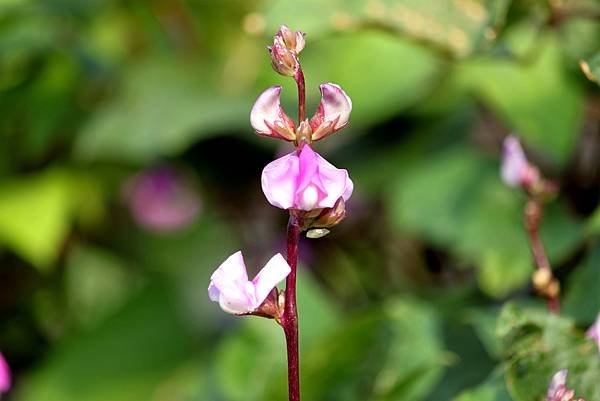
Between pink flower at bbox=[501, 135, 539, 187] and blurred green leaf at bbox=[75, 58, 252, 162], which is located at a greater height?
blurred green leaf at bbox=[75, 58, 252, 162]

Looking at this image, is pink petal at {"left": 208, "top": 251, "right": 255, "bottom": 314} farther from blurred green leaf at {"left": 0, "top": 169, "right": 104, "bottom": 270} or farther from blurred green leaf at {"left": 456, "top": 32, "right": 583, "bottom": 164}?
blurred green leaf at {"left": 0, "top": 169, "right": 104, "bottom": 270}

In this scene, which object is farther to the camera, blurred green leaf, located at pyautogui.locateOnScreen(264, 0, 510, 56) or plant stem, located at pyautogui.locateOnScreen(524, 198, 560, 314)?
blurred green leaf, located at pyautogui.locateOnScreen(264, 0, 510, 56)

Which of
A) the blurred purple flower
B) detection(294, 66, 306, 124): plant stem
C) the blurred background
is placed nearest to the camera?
detection(294, 66, 306, 124): plant stem

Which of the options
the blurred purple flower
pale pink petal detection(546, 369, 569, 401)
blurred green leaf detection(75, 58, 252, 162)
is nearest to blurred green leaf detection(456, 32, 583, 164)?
blurred green leaf detection(75, 58, 252, 162)

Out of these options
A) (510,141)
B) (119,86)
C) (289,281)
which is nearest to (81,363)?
(119,86)

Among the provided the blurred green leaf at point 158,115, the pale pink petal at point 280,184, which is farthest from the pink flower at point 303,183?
the blurred green leaf at point 158,115

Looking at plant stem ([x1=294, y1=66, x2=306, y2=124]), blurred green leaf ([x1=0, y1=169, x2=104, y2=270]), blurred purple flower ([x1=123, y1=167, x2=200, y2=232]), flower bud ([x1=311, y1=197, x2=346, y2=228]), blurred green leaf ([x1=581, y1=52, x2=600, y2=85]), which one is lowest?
flower bud ([x1=311, y1=197, x2=346, y2=228])

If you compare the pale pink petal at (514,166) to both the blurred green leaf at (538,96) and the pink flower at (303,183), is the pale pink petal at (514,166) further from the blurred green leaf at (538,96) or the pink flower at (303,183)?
the blurred green leaf at (538,96)

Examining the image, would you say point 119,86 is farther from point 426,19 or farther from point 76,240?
point 426,19
